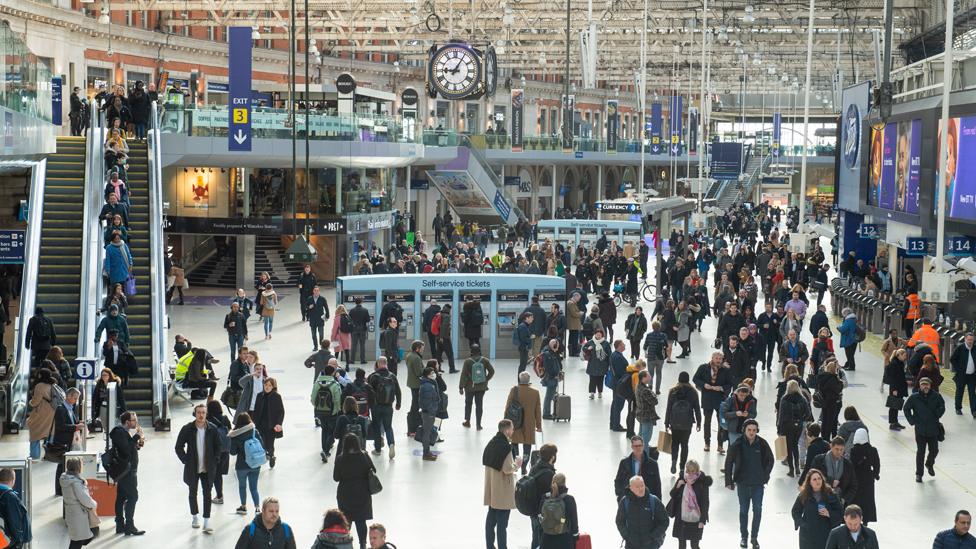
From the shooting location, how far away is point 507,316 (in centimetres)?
2669

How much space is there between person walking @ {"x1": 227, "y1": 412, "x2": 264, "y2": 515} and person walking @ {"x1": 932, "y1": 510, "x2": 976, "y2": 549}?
7026mm

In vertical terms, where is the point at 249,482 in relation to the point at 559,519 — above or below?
below

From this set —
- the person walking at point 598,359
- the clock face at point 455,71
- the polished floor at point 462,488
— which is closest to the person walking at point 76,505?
the polished floor at point 462,488

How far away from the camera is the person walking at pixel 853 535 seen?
10.9 meters

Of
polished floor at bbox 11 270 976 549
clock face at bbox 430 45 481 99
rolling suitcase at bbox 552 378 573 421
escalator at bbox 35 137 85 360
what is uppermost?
clock face at bbox 430 45 481 99

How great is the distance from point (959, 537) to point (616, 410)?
9.05 metres

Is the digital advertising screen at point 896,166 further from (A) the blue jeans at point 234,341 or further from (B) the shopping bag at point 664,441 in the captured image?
(B) the shopping bag at point 664,441

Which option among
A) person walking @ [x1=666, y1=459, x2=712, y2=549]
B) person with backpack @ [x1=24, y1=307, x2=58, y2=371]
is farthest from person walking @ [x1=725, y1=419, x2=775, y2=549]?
person with backpack @ [x1=24, y1=307, x2=58, y2=371]

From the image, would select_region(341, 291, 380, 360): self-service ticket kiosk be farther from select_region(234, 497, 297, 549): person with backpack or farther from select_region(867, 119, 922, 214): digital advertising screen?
select_region(234, 497, 297, 549): person with backpack

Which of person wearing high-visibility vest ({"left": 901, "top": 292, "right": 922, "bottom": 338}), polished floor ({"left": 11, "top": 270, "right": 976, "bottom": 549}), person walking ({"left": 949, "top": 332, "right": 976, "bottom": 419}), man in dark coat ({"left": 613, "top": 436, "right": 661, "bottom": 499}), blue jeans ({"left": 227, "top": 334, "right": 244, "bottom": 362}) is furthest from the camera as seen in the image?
person wearing high-visibility vest ({"left": 901, "top": 292, "right": 922, "bottom": 338})

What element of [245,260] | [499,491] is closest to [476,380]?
[499,491]

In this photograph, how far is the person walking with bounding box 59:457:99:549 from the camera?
13.0m

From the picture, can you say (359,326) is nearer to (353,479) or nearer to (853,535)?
(353,479)

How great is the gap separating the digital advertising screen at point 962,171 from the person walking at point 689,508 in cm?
1416
